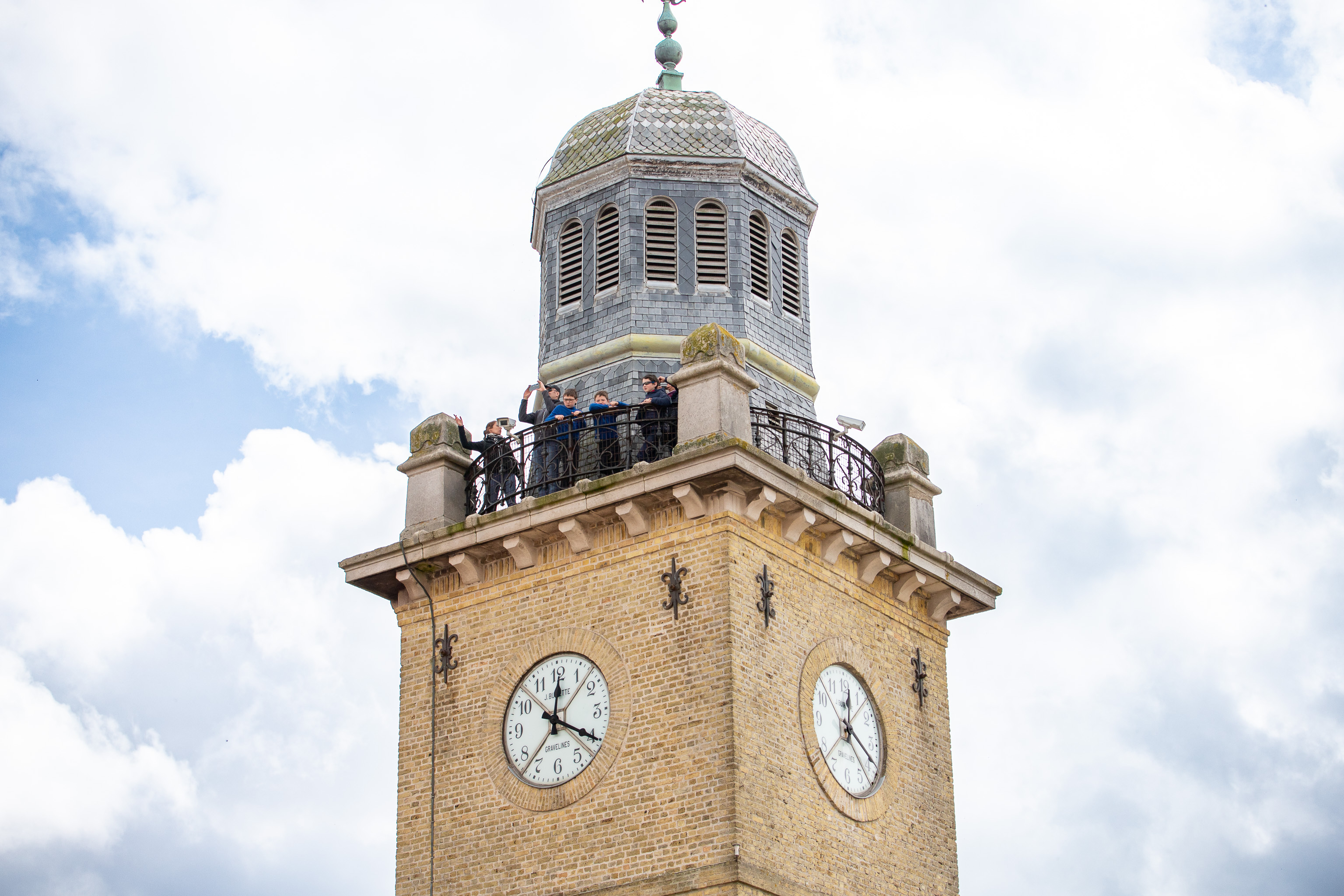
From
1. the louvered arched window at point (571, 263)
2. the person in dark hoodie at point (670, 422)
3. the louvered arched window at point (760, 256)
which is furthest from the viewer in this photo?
the louvered arched window at point (571, 263)

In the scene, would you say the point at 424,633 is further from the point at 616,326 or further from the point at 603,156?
the point at 603,156

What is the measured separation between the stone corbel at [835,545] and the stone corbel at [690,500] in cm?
214

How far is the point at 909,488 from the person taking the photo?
27484 mm

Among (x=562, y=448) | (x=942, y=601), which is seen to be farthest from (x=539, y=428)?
(x=942, y=601)

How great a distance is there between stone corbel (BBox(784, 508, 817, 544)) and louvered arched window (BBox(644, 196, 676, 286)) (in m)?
4.78

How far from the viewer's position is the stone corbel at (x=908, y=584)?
87.9 feet

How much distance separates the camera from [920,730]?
1046 inches

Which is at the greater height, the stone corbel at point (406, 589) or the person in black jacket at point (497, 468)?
the person in black jacket at point (497, 468)

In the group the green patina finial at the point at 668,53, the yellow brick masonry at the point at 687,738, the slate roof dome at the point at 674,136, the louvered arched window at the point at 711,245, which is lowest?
the yellow brick masonry at the point at 687,738

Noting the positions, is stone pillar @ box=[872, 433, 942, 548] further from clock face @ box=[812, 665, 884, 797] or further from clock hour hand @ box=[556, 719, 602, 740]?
clock hour hand @ box=[556, 719, 602, 740]

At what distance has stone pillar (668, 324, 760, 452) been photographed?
24391 millimetres

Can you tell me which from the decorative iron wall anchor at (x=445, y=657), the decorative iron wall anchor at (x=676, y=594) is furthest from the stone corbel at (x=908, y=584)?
the decorative iron wall anchor at (x=445, y=657)

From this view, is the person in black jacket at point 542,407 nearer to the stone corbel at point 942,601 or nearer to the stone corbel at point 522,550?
the stone corbel at point 522,550

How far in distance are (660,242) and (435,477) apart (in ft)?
16.0
